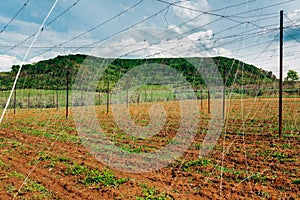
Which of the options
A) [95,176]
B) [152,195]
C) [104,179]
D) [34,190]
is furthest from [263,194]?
[34,190]

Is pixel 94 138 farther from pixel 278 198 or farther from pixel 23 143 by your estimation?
pixel 278 198

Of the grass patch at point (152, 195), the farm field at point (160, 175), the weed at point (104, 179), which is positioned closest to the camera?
the grass patch at point (152, 195)

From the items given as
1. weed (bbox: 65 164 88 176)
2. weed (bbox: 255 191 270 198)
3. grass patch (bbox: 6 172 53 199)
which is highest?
weed (bbox: 255 191 270 198)

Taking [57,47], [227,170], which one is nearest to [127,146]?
[227,170]

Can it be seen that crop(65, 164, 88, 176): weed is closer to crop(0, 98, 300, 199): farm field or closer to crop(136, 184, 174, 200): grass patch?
crop(0, 98, 300, 199): farm field

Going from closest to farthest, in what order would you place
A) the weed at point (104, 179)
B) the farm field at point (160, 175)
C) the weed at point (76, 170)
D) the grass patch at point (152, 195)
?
the grass patch at point (152, 195) → the farm field at point (160, 175) → the weed at point (104, 179) → the weed at point (76, 170)

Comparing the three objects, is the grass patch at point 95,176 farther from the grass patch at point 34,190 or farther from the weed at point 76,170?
the grass patch at point 34,190

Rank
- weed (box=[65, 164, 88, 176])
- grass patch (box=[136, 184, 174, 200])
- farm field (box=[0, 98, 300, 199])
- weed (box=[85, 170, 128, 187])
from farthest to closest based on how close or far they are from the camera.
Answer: weed (box=[65, 164, 88, 176]) < weed (box=[85, 170, 128, 187]) < farm field (box=[0, 98, 300, 199]) < grass patch (box=[136, 184, 174, 200])

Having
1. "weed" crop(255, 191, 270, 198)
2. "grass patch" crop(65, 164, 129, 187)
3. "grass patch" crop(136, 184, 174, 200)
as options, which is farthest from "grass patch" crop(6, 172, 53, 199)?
"weed" crop(255, 191, 270, 198)

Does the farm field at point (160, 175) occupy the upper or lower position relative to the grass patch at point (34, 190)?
upper

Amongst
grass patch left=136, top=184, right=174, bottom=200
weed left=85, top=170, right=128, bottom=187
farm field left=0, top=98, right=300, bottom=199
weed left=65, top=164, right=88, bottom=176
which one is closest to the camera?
grass patch left=136, top=184, right=174, bottom=200

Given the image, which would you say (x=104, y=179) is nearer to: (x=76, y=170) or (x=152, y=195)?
(x=76, y=170)

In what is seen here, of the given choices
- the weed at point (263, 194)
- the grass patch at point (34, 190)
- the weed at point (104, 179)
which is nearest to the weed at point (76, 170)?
the weed at point (104, 179)

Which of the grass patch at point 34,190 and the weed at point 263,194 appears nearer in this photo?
the weed at point 263,194
